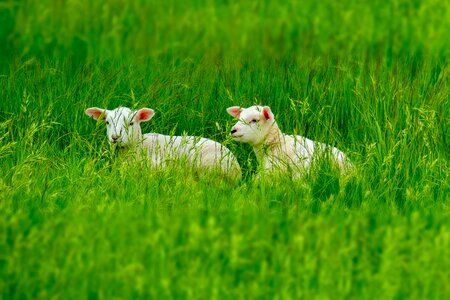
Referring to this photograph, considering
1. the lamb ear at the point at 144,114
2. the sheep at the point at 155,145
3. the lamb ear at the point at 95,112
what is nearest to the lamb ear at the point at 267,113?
the sheep at the point at 155,145

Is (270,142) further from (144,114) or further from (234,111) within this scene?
(144,114)

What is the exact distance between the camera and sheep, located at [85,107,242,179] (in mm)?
7688

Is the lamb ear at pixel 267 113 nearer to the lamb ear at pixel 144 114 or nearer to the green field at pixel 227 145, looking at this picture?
the green field at pixel 227 145

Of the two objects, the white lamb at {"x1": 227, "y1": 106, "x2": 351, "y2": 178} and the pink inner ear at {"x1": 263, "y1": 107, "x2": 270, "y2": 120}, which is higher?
the pink inner ear at {"x1": 263, "y1": 107, "x2": 270, "y2": 120}

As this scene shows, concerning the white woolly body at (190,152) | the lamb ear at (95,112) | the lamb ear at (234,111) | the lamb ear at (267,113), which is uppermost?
the lamb ear at (267,113)

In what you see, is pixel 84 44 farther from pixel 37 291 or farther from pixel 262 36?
pixel 37 291

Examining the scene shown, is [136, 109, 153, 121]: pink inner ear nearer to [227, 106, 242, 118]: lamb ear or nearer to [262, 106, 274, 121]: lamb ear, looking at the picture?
[227, 106, 242, 118]: lamb ear

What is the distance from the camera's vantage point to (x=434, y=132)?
7.81 metres

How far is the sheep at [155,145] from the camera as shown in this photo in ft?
25.2

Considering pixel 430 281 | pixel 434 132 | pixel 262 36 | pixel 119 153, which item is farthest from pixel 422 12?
pixel 430 281

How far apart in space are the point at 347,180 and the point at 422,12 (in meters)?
4.97

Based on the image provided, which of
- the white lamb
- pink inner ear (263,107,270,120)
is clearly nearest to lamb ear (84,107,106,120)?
the white lamb

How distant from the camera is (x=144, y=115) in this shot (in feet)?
A: 26.2

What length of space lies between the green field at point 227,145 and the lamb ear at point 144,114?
0.09 m
